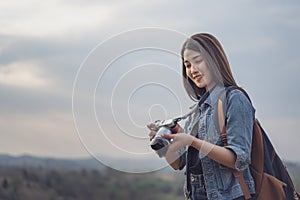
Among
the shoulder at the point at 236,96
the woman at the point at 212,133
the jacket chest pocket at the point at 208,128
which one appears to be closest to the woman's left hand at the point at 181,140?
the woman at the point at 212,133

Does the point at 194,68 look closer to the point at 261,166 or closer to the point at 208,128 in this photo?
the point at 208,128

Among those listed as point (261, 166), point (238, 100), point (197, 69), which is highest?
point (197, 69)

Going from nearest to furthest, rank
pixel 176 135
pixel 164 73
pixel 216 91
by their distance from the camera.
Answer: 1. pixel 176 135
2. pixel 216 91
3. pixel 164 73

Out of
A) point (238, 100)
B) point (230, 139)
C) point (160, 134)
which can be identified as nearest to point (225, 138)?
point (230, 139)

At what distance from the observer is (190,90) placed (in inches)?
94.9

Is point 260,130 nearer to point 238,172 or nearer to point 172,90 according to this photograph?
point 238,172

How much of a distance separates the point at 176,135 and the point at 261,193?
410 millimetres

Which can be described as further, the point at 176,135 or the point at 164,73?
the point at 164,73

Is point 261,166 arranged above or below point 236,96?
below

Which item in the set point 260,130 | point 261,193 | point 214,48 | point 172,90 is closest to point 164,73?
point 172,90

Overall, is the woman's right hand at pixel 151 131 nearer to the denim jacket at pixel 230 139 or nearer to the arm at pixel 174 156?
the arm at pixel 174 156

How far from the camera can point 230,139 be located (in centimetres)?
215

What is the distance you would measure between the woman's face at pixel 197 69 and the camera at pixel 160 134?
0.17 m

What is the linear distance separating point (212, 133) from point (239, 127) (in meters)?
0.11
